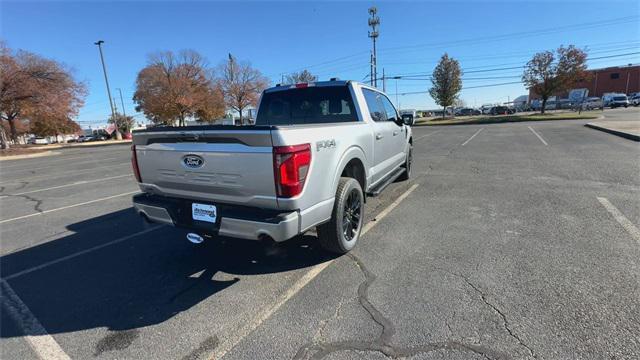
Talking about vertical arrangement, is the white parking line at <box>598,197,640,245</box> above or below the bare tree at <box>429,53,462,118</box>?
below

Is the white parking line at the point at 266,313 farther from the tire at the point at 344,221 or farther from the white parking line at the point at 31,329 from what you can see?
the white parking line at the point at 31,329

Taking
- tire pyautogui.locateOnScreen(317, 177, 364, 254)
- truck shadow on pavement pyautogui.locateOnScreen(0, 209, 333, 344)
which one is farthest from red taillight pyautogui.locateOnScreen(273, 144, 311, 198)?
truck shadow on pavement pyautogui.locateOnScreen(0, 209, 333, 344)

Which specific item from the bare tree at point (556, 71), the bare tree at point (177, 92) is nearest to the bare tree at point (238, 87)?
the bare tree at point (177, 92)

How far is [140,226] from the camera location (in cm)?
546

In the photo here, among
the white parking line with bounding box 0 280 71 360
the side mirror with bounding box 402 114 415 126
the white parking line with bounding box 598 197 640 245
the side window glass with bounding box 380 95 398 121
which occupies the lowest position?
the white parking line with bounding box 598 197 640 245

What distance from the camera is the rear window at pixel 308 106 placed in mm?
4934

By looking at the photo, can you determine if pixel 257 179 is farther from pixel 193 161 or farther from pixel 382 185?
pixel 382 185

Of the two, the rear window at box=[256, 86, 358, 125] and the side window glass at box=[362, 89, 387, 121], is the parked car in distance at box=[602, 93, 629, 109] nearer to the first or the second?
the side window glass at box=[362, 89, 387, 121]

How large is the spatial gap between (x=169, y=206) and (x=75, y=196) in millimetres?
6131

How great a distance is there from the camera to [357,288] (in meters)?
3.28

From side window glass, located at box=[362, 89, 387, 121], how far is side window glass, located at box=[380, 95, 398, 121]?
0.69 ft

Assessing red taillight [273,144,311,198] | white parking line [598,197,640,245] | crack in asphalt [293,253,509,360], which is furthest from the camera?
white parking line [598,197,640,245]

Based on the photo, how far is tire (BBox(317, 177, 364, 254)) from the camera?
3.67 metres

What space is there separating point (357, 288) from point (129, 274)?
2446 mm
